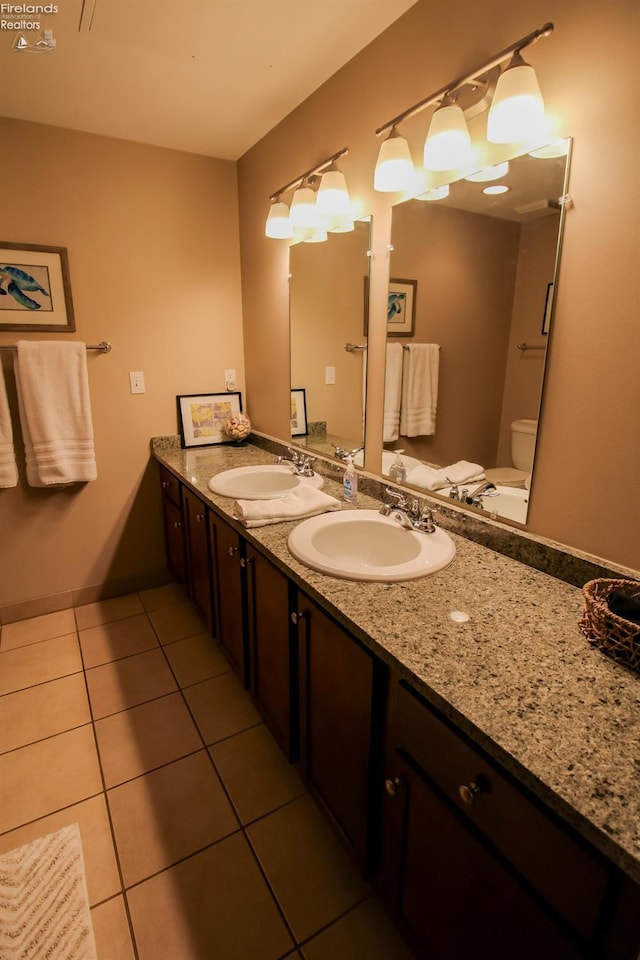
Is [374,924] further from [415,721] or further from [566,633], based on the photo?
[566,633]

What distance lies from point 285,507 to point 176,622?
4.11 feet

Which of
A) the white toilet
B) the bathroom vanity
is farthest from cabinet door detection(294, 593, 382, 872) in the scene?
the white toilet

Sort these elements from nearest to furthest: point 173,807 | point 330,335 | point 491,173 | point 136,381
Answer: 1. point 491,173
2. point 173,807
3. point 330,335
4. point 136,381

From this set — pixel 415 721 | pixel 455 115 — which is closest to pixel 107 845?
pixel 415 721

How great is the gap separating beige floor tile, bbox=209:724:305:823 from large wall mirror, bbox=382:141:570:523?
1052 millimetres

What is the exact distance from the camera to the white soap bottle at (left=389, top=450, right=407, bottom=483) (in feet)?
5.40

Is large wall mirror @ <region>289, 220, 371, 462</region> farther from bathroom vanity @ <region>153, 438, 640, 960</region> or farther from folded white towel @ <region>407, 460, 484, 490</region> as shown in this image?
bathroom vanity @ <region>153, 438, 640, 960</region>

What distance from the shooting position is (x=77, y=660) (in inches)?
84.3

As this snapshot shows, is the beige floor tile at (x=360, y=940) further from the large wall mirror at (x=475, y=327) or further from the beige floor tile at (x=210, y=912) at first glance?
the large wall mirror at (x=475, y=327)

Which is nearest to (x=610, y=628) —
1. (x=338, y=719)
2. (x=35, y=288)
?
(x=338, y=719)

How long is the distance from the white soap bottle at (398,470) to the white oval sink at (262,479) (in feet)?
1.08

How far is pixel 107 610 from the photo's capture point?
254cm

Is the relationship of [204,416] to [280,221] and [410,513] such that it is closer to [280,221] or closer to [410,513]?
[280,221]

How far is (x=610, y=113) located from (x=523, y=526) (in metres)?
0.91
